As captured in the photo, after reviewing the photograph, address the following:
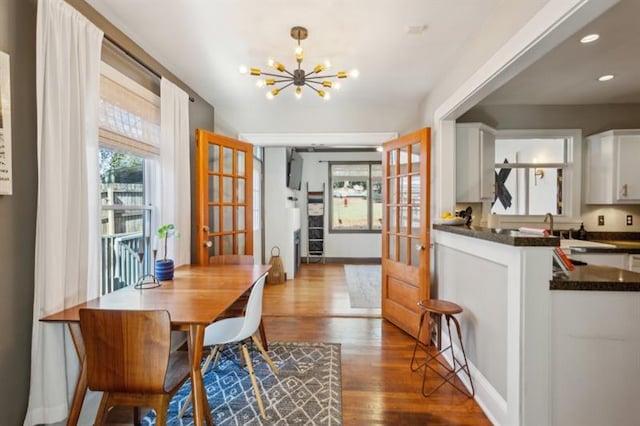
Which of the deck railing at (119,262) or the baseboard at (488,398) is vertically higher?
the deck railing at (119,262)

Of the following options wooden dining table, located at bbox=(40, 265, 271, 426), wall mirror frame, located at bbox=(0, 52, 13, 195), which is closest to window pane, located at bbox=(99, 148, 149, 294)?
wooden dining table, located at bbox=(40, 265, 271, 426)

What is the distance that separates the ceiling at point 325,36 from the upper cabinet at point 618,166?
219cm

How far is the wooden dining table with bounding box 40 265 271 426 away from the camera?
147 cm

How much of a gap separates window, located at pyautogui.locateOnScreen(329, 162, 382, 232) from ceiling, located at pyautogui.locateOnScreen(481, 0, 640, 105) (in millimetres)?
3618

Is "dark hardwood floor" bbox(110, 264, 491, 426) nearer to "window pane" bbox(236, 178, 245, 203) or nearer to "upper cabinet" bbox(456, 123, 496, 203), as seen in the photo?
"window pane" bbox(236, 178, 245, 203)

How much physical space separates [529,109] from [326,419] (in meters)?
4.01

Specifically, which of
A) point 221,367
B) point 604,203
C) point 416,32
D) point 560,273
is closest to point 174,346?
point 221,367

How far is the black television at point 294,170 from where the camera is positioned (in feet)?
18.8

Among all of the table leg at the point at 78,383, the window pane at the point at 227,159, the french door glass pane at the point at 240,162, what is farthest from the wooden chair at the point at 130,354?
the french door glass pane at the point at 240,162

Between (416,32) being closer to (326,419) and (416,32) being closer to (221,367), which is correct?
(326,419)

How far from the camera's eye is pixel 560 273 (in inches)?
64.5

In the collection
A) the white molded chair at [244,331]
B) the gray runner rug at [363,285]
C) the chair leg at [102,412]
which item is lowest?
the gray runner rug at [363,285]

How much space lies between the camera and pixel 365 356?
8.63 ft

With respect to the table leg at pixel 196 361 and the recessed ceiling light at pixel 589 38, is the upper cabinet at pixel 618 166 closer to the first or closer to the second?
the recessed ceiling light at pixel 589 38
